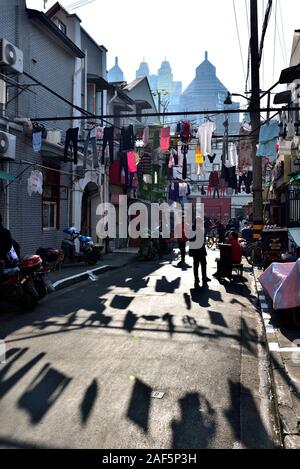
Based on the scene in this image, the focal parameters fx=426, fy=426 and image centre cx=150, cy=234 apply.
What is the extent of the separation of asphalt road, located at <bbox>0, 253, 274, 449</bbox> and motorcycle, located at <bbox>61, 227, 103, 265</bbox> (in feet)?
19.2

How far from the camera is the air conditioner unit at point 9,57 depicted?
35.7ft

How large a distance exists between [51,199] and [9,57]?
230 inches

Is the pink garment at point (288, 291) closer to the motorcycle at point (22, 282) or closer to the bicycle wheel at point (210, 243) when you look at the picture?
the motorcycle at point (22, 282)

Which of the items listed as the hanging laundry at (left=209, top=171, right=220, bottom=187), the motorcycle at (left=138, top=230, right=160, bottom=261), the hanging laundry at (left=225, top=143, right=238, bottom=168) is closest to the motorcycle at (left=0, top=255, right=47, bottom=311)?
the motorcycle at (left=138, top=230, right=160, bottom=261)

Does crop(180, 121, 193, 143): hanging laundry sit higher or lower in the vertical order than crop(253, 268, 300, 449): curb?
higher

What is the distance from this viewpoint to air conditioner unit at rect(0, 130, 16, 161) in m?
11.1

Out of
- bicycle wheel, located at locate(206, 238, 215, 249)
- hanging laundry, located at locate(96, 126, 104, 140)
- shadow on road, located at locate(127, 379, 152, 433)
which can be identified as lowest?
shadow on road, located at locate(127, 379, 152, 433)

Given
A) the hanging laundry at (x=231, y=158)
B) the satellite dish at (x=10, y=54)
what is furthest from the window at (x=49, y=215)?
the hanging laundry at (x=231, y=158)

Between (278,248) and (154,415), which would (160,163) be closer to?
(278,248)

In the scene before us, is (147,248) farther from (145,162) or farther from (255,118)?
(145,162)

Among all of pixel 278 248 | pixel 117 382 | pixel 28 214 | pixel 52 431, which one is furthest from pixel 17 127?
pixel 52 431

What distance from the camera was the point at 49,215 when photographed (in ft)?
52.6

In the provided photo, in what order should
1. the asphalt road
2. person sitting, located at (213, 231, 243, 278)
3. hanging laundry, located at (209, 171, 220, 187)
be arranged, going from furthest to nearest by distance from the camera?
hanging laundry, located at (209, 171, 220, 187), person sitting, located at (213, 231, 243, 278), the asphalt road

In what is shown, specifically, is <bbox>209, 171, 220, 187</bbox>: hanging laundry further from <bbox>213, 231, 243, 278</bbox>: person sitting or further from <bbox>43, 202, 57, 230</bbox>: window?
<bbox>213, 231, 243, 278</bbox>: person sitting
